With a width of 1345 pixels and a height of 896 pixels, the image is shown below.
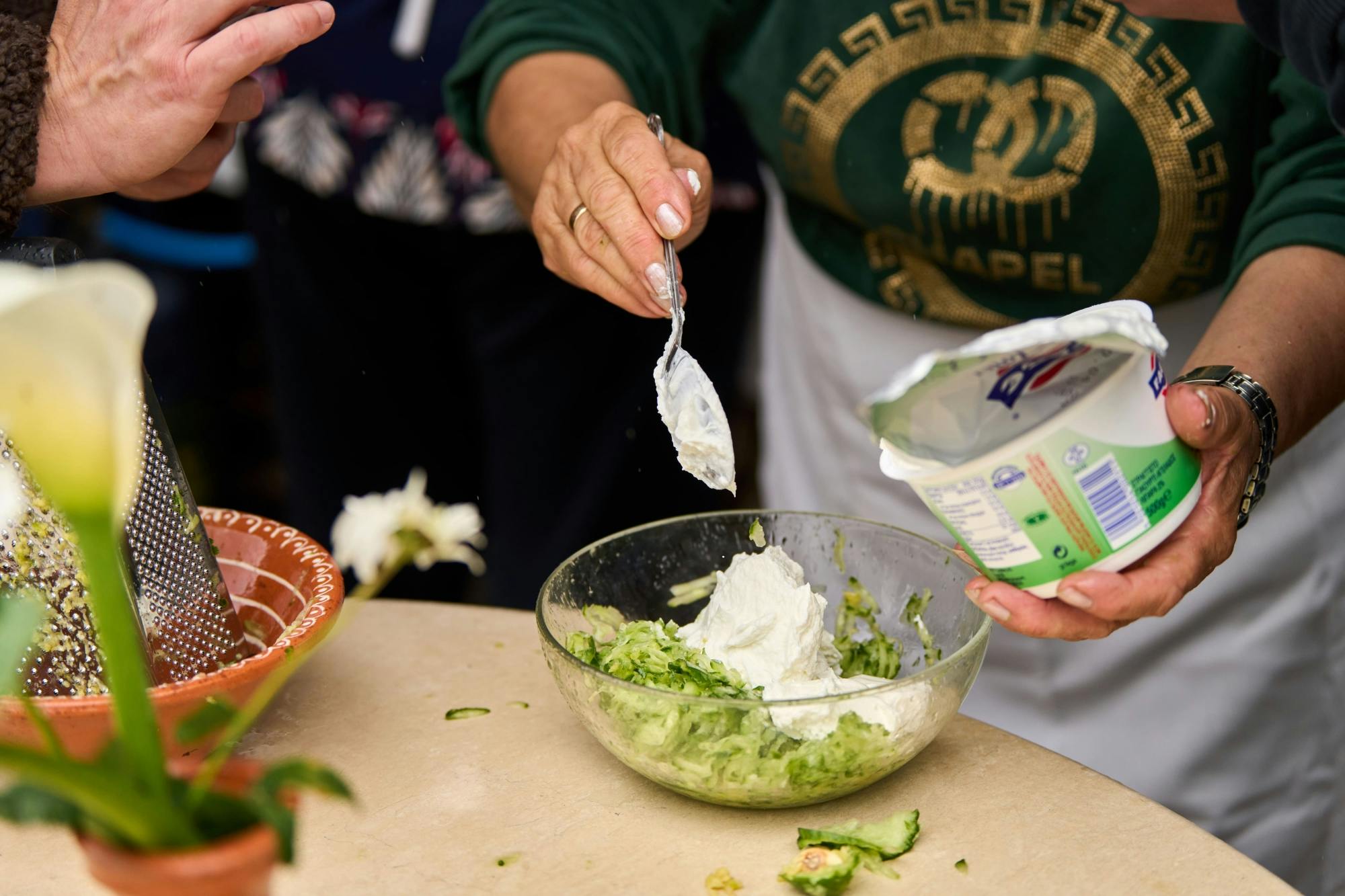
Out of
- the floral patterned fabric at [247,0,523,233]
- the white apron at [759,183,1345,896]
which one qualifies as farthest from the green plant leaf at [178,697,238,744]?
the floral patterned fabric at [247,0,523,233]

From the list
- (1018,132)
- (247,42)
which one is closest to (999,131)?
(1018,132)

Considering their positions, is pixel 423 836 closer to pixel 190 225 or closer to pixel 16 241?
pixel 16 241

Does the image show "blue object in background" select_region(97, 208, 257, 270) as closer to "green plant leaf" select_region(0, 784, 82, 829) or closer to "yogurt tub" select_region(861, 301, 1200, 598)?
"yogurt tub" select_region(861, 301, 1200, 598)

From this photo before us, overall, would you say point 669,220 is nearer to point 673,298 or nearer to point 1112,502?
point 673,298

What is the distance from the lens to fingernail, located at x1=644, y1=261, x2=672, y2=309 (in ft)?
3.87

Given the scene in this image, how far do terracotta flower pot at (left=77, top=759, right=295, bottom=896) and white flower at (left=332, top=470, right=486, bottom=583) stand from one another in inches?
9.4

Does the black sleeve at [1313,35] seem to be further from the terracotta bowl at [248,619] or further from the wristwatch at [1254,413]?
the terracotta bowl at [248,619]

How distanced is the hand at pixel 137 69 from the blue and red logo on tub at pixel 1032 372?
0.69 m

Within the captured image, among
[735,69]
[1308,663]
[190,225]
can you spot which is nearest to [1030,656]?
[1308,663]

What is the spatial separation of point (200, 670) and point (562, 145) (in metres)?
0.62

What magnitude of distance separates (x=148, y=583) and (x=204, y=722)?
1.55 ft

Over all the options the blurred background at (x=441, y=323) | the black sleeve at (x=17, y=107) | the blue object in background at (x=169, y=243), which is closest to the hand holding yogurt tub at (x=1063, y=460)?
the black sleeve at (x=17, y=107)

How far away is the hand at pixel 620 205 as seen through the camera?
46.6 inches

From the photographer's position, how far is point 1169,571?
909mm
